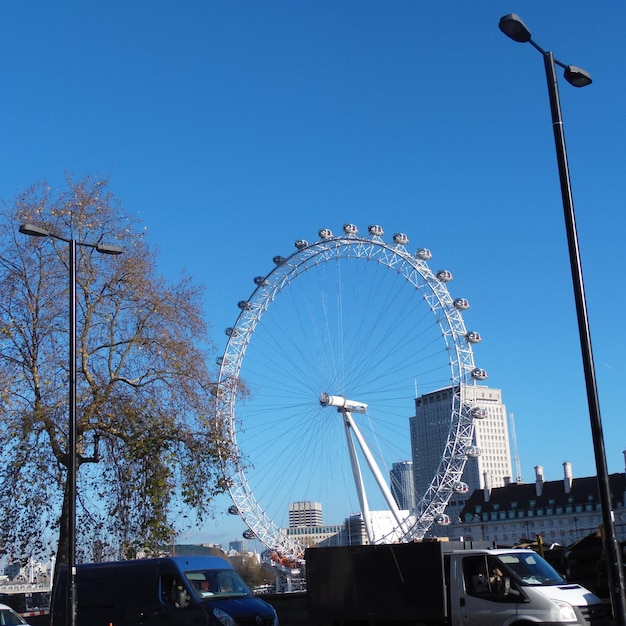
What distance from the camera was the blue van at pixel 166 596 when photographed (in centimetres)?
1698

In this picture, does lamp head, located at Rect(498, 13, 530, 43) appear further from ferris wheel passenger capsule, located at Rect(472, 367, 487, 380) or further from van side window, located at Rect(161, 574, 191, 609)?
ferris wheel passenger capsule, located at Rect(472, 367, 487, 380)

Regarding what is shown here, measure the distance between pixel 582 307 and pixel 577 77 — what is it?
12.2 feet

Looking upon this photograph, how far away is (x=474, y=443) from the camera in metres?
152

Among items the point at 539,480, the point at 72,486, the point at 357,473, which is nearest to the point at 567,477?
the point at 539,480

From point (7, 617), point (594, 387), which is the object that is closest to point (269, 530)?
point (7, 617)

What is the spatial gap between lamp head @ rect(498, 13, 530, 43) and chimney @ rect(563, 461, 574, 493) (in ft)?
414

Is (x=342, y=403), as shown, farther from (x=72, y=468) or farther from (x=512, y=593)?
(x=512, y=593)

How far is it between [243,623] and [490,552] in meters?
4.74

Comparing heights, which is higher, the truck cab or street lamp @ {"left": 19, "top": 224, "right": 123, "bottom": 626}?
street lamp @ {"left": 19, "top": 224, "right": 123, "bottom": 626}

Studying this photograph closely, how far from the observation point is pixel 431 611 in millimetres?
16156

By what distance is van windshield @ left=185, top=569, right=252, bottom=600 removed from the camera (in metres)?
17.6

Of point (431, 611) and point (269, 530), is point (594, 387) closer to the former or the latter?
point (431, 611)

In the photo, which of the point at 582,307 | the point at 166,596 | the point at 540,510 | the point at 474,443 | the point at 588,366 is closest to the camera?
the point at 588,366

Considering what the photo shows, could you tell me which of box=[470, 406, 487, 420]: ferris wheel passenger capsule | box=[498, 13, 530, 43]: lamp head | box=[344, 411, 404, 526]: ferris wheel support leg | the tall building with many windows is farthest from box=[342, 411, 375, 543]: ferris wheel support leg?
the tall building with many windows
